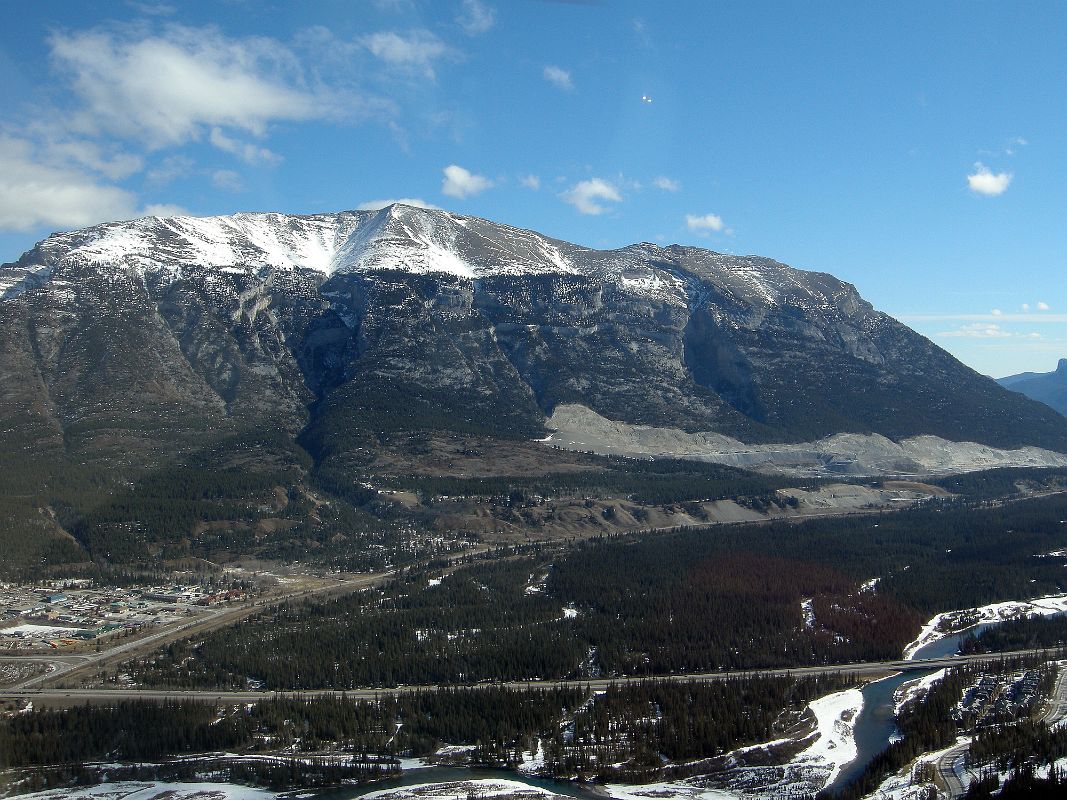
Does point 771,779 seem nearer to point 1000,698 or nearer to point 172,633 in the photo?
point 1000,698

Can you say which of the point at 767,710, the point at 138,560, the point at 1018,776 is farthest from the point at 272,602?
the point at 1018,776

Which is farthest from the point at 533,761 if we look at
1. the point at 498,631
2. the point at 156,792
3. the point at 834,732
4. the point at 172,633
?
the point at 172,633

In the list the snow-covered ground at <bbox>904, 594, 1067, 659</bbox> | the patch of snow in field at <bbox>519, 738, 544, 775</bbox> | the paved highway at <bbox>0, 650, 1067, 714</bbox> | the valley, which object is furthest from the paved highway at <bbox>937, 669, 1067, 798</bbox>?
the patch of snow in field at <bbox>519, 738, 544, 775</bbox>

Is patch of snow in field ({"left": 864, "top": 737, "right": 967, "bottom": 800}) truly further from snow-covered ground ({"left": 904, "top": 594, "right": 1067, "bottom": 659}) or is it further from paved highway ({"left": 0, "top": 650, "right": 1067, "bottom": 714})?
snow-covered ground ({"left": 904, "top": 594, "right": 1067, "bottom": 659})

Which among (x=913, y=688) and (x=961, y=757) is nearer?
(x=961, y=757)

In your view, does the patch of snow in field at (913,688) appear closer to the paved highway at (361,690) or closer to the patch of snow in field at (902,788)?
the paved highway at (361,690)

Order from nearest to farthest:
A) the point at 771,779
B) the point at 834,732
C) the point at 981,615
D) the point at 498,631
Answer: the point at 771,779, the point at 834,732, the point at 498,631, the point at 981,615
